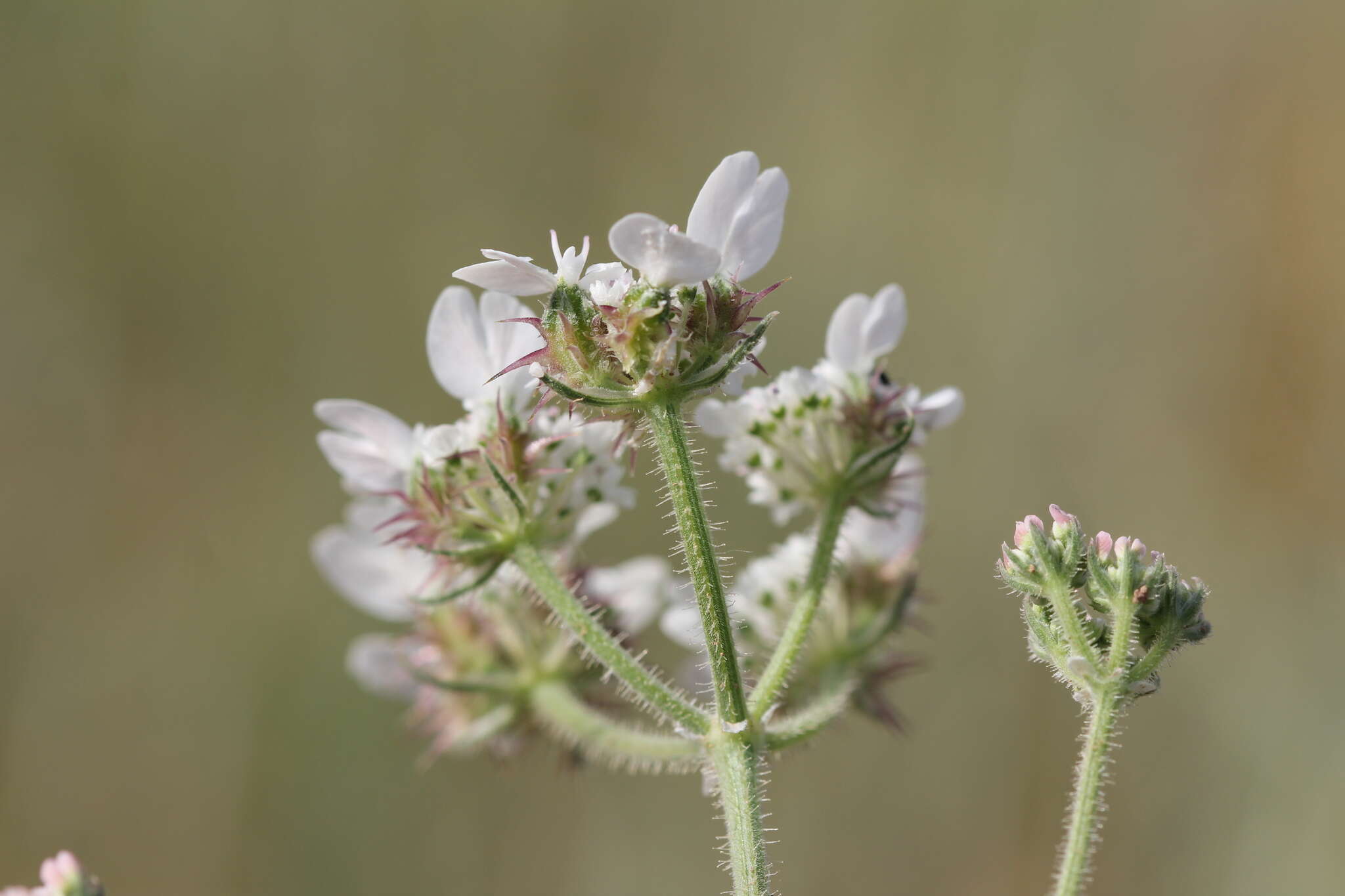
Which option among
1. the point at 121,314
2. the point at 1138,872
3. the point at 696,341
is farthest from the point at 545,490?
the point at 121,314

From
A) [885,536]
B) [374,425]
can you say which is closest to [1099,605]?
[885,536]

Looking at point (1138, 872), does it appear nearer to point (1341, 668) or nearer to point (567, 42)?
point (1341, 668)

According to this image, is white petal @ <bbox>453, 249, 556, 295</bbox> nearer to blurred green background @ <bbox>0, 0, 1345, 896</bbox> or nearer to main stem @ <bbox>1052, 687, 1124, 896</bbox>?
main stem @ <bbox>1052, 687, 1124, 896</bbox>

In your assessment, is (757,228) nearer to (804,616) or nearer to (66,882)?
(804,616)

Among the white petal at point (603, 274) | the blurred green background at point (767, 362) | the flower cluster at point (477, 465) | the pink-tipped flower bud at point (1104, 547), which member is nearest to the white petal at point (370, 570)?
the flower cluster at point (477, 465)

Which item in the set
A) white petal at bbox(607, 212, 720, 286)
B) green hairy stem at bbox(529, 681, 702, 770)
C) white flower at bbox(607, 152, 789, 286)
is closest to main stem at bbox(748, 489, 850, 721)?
green hairy stem at bbox(529, 681, 702, 770)

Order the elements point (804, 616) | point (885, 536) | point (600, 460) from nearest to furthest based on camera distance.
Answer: point (804, 616) → point (600, 460) → point (885, 536)

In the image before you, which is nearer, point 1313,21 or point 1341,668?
point 1341,668

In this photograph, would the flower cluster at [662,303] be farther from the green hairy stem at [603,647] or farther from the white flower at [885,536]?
the white flower at [885,536]
